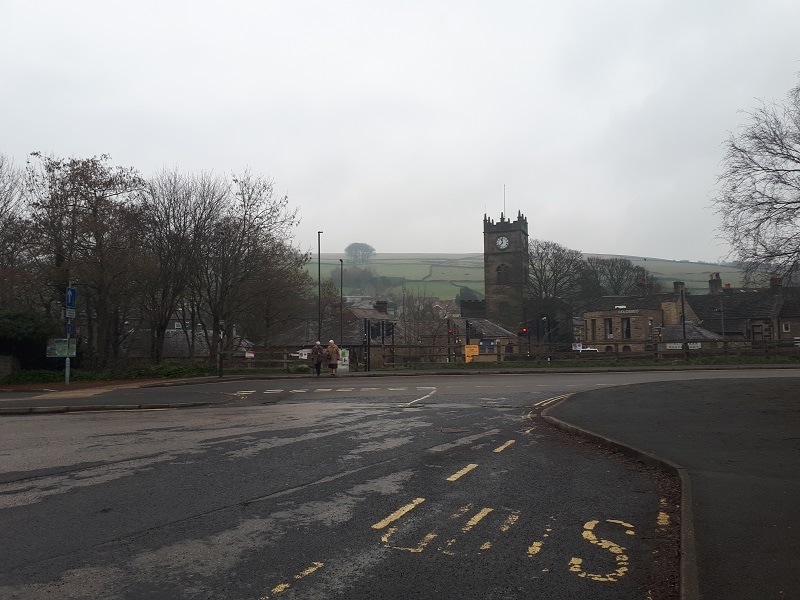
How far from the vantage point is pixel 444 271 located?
11700 centimetres

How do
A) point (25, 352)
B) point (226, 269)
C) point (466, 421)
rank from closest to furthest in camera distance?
point (466, 421) < point (25, 352) < point (226, 269)

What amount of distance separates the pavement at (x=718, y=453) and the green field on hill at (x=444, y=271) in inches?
2619

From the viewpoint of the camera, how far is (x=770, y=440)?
10078 mm

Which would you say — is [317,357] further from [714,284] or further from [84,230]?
[714,284]

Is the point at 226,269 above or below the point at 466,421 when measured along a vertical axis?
above

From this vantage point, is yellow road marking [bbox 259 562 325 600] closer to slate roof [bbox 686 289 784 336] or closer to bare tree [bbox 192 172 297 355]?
bare tree [bbox 192 172 297 355]

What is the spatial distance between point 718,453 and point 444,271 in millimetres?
108168

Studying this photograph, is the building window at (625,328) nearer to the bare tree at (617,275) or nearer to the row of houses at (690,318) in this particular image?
the row of houses at (690,318)

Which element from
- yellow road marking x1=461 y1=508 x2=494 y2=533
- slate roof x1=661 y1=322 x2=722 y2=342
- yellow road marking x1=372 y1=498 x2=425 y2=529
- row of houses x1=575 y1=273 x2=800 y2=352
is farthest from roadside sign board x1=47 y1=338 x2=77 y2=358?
slate roof x1=661 y1=322 x2=722 y2=342

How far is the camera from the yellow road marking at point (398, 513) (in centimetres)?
604

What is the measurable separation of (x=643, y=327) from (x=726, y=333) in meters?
9.02

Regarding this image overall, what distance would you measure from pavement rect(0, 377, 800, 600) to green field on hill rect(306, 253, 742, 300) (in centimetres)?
6652

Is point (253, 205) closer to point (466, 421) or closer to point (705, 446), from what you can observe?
point (466, 421)

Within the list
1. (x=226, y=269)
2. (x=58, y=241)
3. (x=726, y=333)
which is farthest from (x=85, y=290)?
(x=726, y=333)
